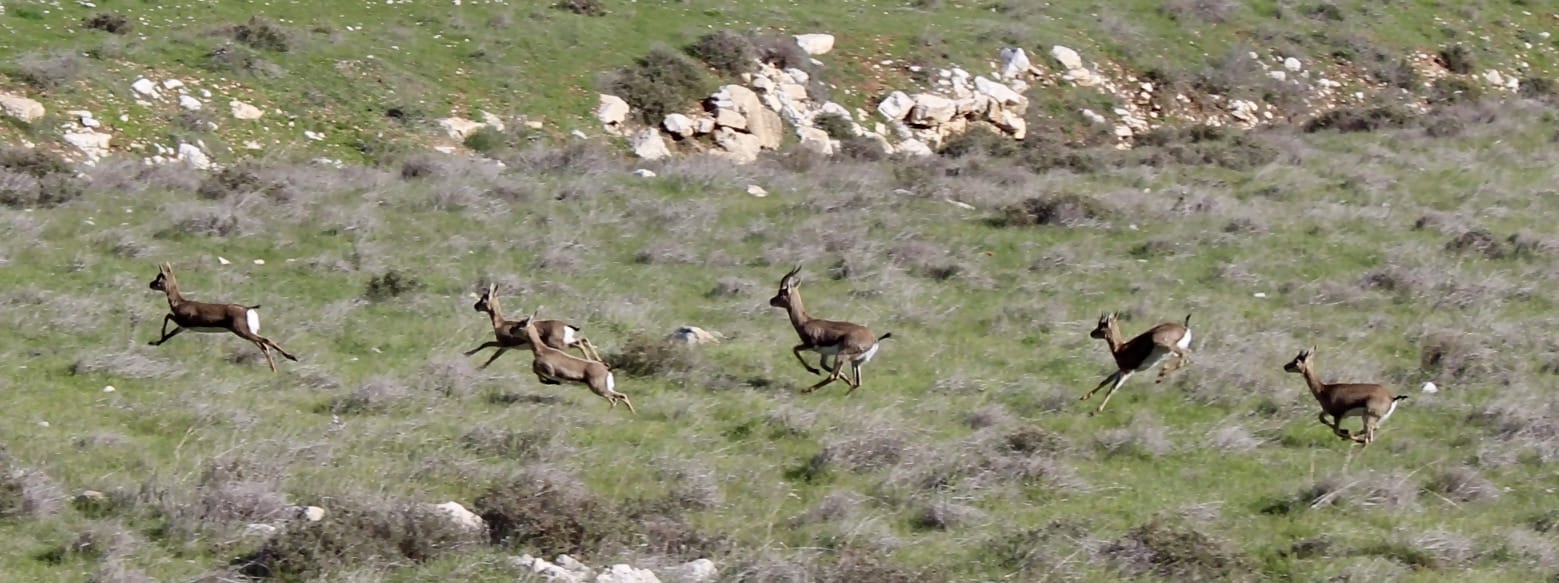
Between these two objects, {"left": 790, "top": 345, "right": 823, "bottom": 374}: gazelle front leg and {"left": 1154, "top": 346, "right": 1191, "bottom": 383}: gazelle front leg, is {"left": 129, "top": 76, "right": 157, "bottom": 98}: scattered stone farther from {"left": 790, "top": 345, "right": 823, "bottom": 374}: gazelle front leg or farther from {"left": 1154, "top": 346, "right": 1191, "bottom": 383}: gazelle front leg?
{"left": 1154, "top": 346, "right": 1191, "bottom": 383}: gazelle front leg

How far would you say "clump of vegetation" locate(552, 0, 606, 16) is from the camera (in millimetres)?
34906

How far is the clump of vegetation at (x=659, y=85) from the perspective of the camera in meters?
30.8

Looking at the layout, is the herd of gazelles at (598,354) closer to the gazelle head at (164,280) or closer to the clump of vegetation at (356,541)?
the gazelle head at (164,280)

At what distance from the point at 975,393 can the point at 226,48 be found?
61.1 feet

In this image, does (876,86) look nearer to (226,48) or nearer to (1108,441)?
(226,48)

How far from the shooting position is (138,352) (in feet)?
47.0

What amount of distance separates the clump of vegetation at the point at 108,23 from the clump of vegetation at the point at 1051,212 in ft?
54.6

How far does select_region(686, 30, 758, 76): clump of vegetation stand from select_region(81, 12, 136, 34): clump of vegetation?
439 inches

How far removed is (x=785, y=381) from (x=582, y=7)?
21665mm

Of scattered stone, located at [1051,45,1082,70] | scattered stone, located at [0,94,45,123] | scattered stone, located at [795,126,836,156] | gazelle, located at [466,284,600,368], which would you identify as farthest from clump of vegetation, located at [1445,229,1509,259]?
scattered stone, located at [0,94,45,123]

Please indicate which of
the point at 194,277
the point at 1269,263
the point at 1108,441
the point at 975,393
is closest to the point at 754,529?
the point at 1108,441

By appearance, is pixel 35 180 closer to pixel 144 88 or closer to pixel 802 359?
pixel 144 88

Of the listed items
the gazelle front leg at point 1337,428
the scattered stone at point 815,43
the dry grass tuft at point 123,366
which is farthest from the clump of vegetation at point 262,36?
the gazelle front leg at point 1337,428

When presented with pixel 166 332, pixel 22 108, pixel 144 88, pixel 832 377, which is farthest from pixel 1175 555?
pixel 144 88
